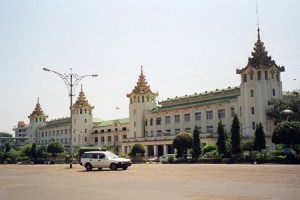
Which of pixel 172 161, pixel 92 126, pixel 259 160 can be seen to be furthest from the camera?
pixel 92 126

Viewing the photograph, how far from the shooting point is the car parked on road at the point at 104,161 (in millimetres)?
27781

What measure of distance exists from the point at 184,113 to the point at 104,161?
4589 cm

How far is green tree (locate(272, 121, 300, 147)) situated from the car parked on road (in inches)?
586

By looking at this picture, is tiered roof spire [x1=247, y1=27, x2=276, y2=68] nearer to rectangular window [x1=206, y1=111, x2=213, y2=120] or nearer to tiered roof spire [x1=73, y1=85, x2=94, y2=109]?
rectangular window [x1=206, y1=111, x2=213, y2=120]

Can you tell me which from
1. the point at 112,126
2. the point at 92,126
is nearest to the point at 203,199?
the point at 112,126

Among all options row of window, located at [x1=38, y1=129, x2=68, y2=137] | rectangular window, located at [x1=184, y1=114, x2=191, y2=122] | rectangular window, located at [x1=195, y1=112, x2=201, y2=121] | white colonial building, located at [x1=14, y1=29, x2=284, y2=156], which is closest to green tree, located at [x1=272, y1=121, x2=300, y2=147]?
white colonial building, located at [x1=14, y1=29, x2=284, y2=156]

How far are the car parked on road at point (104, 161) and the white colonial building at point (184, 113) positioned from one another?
34.5 m

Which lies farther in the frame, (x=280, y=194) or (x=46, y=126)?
(x=46, y=126)

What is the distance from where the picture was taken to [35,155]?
2618 inches

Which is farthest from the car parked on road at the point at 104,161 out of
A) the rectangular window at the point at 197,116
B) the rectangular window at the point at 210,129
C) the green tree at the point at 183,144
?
the rectangular window at the point at 197,116

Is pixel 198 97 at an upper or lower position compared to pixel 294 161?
upper

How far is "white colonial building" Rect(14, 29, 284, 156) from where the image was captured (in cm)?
5953

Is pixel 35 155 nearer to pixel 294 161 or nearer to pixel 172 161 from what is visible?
pixel 172 161

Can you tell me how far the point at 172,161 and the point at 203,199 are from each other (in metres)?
31.6
